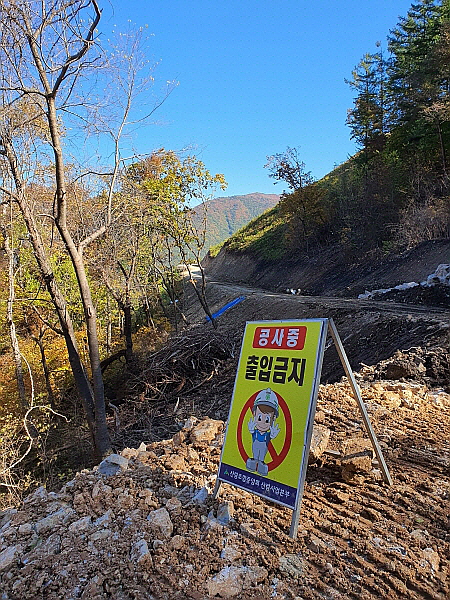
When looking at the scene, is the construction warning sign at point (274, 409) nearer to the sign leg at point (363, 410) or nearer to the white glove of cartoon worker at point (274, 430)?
the white glove of cartoon worker at point (274, 430)

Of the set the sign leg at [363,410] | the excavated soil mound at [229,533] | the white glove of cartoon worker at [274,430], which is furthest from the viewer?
the sign leg at [363,410]

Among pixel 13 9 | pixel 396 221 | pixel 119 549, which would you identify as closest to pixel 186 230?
pixel 13 9

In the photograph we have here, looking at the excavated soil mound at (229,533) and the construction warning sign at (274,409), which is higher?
the construction warning sign at (274,409)

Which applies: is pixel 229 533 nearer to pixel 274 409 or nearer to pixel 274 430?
pixel 274 430

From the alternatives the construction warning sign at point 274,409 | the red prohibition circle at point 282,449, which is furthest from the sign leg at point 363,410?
the red prohibition circle at point 282,449

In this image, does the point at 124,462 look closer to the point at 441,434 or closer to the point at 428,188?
the point at 441,434

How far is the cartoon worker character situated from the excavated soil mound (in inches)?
15.7

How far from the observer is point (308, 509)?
3.00 metres

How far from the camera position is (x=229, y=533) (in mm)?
2736

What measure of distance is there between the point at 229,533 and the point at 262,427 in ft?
2.37

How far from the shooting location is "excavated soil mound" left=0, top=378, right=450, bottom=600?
2336 millimetres

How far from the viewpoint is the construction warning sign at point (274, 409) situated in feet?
8.89

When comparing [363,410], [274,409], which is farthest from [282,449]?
[363,410]

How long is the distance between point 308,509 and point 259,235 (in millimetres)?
38728
